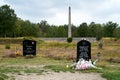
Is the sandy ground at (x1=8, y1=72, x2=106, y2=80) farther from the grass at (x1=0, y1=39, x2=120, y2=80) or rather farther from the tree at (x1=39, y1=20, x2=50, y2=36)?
the tree at (x1=39, y1=20, x2=50, y2=36)

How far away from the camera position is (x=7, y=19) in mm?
85625

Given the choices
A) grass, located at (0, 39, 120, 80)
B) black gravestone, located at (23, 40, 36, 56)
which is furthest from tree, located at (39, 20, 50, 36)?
grass, located at (0, 39, 120, 80)

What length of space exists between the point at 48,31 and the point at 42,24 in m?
13.4

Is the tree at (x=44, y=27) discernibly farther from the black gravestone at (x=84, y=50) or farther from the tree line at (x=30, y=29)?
the black gravestone at (x=84, y=50)

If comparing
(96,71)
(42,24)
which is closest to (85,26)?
(42,24)

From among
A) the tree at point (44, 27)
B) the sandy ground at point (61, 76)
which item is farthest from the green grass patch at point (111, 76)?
the tree at point (44, 27)

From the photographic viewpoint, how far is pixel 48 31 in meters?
133

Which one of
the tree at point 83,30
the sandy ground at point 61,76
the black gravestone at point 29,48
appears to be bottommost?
the sandy ground at point 61,76

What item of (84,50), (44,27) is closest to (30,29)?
(44,27)

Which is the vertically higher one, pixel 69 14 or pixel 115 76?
pixel 69 14

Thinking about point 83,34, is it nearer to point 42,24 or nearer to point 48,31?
point 48,31

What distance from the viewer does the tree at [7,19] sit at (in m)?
84.5

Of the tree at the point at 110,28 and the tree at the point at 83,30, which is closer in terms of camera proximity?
the tree at the point at 110,28

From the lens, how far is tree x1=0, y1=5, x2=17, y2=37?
3327 inches
